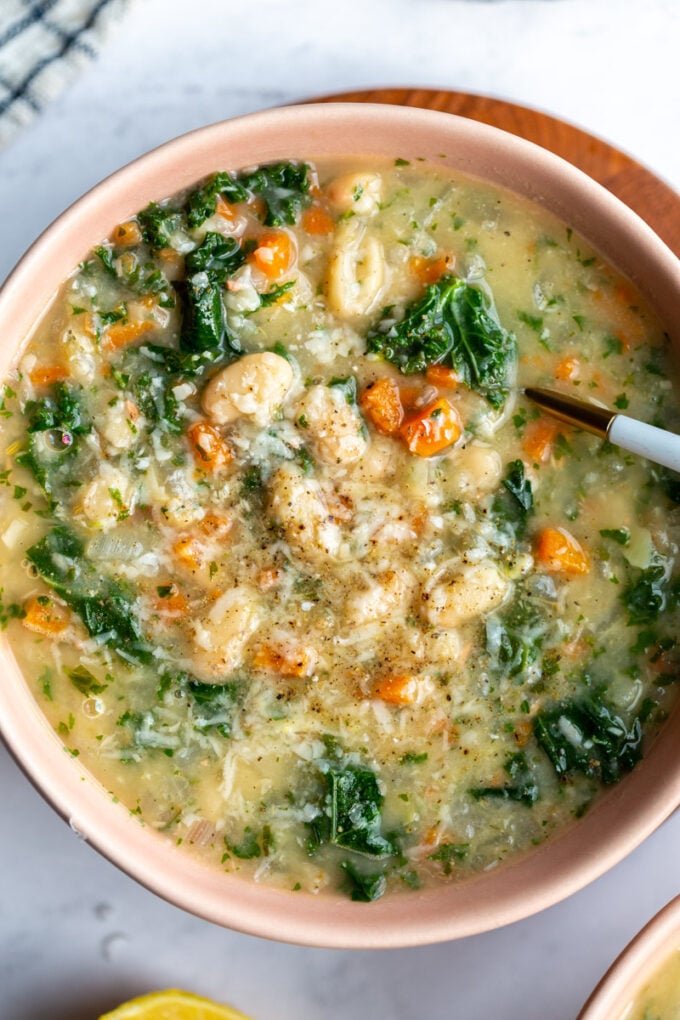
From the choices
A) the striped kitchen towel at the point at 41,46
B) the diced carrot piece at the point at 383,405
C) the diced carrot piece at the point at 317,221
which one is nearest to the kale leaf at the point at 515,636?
the diced carrot piece at the point at 383,405

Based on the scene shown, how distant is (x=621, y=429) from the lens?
122 inches

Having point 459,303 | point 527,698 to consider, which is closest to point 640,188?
point 459,303

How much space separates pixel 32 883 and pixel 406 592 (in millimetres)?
1607

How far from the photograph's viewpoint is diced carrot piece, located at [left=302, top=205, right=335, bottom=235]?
3.28 metres

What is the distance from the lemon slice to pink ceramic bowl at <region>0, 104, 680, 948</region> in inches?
18.4

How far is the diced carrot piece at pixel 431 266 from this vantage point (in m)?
3.26

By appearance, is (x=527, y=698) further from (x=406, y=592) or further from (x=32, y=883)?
(x=32, y=883)

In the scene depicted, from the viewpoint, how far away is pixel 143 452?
3.29 metres

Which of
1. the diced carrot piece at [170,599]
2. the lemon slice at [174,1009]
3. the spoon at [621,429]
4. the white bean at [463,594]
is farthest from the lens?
the lemon slice at [174,1009]

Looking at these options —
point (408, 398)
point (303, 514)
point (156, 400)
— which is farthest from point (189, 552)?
point (408, 398)

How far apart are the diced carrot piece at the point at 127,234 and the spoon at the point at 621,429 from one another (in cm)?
128

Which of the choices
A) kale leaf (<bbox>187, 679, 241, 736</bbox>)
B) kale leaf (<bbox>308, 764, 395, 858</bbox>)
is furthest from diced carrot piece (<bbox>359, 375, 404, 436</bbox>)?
kale leaf (<bbox>308, 764, 395, 858</bbox>)

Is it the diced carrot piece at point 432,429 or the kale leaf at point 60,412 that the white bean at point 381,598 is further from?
the kale leaf at point 60,412

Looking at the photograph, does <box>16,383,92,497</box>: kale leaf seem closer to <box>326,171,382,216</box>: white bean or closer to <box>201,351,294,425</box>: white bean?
<box>201,351,294,425</box>: white bean
